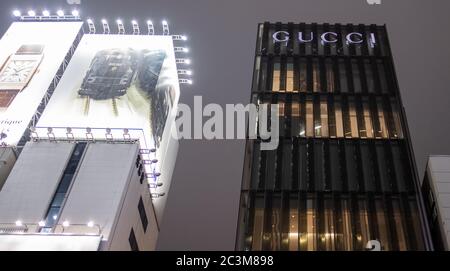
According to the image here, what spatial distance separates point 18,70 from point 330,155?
115 feet

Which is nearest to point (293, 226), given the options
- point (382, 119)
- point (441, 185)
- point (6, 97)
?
point (441, 185)

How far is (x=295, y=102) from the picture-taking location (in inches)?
1998

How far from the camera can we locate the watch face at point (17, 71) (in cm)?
5919

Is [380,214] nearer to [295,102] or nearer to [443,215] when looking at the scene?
[443,215]

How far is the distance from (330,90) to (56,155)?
2551cm

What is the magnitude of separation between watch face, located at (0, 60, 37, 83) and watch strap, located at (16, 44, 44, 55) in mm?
1553

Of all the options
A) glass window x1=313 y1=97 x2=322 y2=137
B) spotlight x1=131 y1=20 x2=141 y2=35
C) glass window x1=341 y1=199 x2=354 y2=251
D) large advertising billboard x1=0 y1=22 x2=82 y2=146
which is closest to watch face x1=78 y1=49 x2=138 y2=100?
large advertising billboard x1=0 y1=22 x2=82 y2=146

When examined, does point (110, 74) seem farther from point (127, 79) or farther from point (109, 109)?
point (109, 109)

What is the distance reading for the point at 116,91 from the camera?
56.7m

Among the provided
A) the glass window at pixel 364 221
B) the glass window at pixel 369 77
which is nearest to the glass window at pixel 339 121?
the glass window at pixel 369 77

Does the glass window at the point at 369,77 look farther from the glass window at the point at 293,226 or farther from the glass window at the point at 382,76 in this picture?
the glass window at the point at 293,226

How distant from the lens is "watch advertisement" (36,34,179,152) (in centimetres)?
5334
